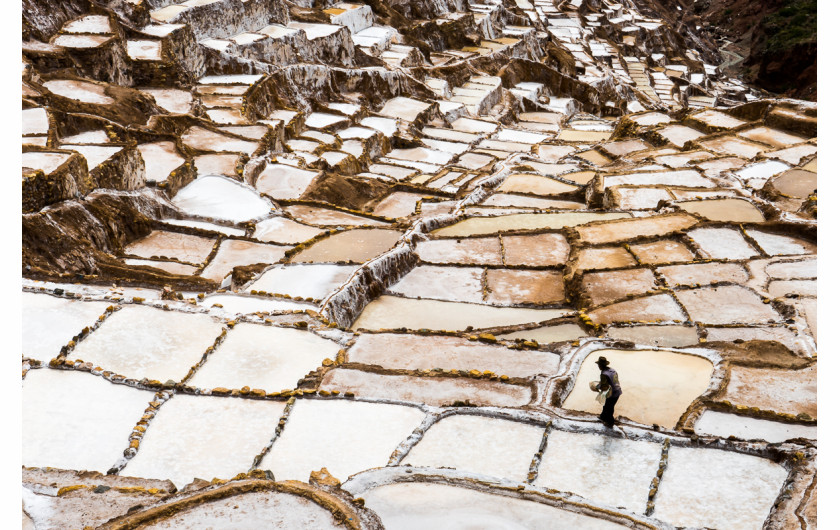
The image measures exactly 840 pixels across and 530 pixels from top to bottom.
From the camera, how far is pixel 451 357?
8383mm

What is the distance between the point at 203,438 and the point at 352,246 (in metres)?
5.72

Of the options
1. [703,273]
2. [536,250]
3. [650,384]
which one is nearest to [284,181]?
[536,250]

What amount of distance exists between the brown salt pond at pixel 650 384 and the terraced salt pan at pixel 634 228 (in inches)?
167

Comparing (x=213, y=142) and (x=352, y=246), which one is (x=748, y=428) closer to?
(x=352, y=246)

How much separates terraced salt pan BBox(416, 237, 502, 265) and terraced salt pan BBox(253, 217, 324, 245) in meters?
1.85

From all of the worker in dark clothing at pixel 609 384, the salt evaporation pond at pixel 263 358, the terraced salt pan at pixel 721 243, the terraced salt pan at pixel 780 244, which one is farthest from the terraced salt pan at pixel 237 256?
the terraced salt pan at pixel 780 244

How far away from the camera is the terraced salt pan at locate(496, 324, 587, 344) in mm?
9422

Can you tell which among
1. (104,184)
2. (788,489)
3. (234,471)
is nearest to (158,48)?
(104,184)

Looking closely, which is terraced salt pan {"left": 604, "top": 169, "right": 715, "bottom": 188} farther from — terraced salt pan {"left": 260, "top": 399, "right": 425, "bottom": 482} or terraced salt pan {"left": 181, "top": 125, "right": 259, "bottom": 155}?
terraced salt pan {"left": 260, "top": 399, "right": 425, "bottom": 482}

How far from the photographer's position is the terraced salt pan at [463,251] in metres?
12.0

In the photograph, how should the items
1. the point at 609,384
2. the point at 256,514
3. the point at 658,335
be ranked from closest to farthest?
the point at 256,514 < the point at 609,384 < the point at 658,335

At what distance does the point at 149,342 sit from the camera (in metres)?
8.02

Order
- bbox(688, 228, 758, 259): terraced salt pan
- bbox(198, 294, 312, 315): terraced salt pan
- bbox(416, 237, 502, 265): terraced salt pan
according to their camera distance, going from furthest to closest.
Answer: bbox(416, 237, 502, 265): terraced salt pan
bbox(688, 228, 758, 259): terraced salt pan
bbox(198, 294, 312, 315): terraced salt pan

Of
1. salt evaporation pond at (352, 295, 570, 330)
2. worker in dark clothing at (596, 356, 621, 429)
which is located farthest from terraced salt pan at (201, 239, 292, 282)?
worker in dark clothing at (596, 356, 621, 429)
